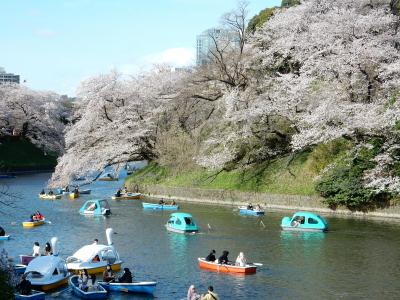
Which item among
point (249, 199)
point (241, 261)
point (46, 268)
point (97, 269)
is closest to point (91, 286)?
point (46, 268)

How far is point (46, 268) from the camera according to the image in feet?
93.0

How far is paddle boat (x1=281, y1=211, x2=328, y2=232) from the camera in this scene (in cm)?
4200

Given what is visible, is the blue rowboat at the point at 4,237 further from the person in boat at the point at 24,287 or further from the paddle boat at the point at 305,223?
the paddle boat at the point at 305,223

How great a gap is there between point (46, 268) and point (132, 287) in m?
4.24

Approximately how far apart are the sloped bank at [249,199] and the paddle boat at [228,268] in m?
19.1

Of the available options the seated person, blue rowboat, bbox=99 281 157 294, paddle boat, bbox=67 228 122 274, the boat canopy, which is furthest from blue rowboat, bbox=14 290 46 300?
the seated person

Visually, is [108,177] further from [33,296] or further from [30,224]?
[33,296]

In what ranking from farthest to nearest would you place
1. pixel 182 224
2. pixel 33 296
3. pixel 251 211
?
1. pixel 251 211
2. pixel 182 224
3. pixel 33 296

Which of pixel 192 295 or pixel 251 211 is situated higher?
pixel 251 211

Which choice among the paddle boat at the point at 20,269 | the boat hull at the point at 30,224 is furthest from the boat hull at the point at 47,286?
the boat hull at the point at 30,224

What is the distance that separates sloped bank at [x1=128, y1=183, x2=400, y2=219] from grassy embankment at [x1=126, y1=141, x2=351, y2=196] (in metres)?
0.58

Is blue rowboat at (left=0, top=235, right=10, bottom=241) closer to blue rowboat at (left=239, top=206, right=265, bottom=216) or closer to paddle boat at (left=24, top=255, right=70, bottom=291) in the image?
paddle boat at (left=24, top=255, right=70, bottom=291)

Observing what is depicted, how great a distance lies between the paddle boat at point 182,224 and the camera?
138 feet

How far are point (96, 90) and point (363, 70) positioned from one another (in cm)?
Answer: 3122
